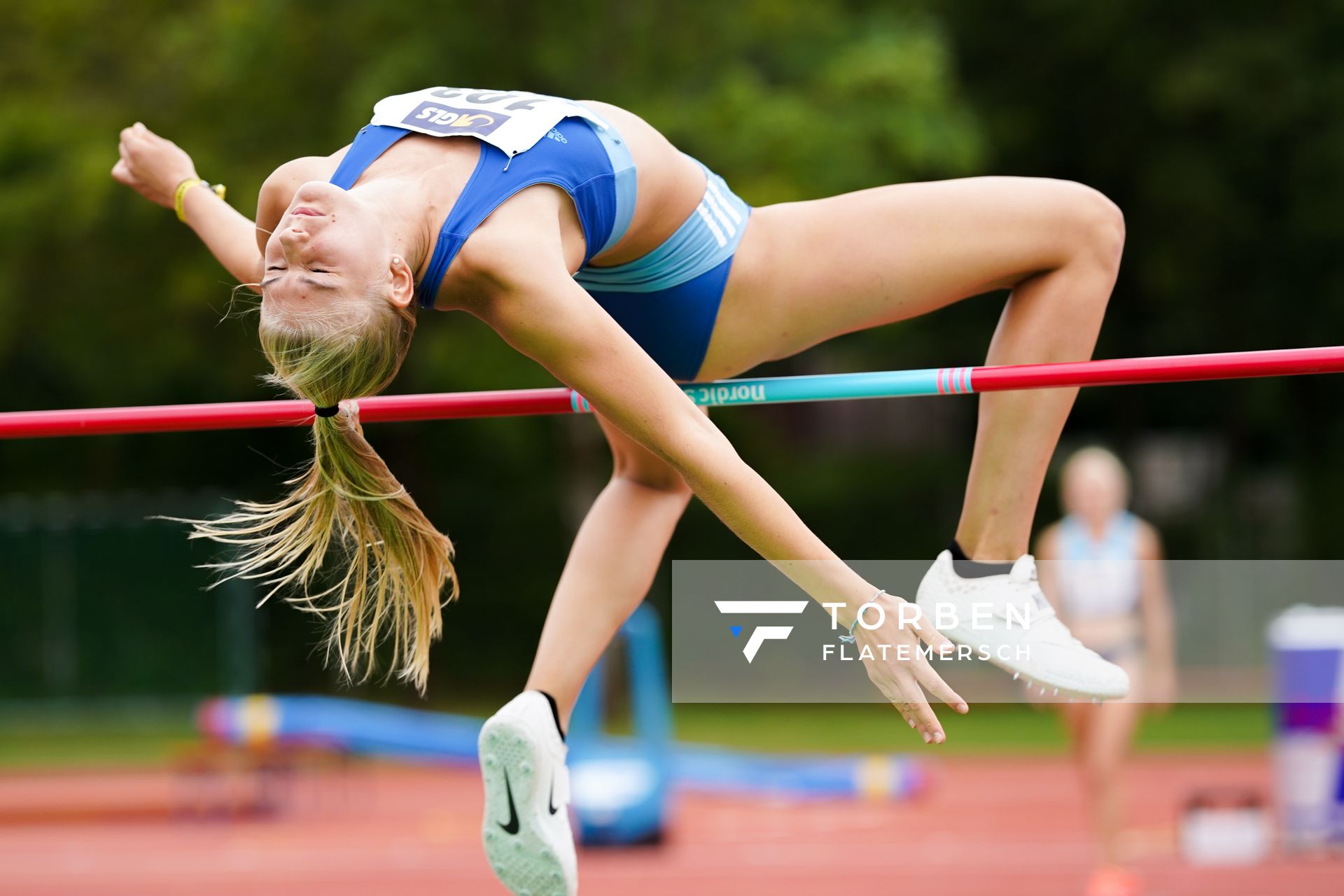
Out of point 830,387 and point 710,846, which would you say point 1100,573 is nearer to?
point 710,846

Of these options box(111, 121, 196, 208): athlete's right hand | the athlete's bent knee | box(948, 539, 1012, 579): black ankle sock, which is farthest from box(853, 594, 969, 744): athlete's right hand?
box(111, 121, 196, 208): athlete's right hand

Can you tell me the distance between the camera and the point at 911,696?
101 inches

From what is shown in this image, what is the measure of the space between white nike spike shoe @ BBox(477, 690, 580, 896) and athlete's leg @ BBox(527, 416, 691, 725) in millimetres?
102

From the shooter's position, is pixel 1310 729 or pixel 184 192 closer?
pixel 184 192

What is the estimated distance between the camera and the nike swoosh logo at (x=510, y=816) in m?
3.18

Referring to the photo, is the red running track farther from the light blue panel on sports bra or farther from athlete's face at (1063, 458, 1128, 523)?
athlete's face at (1063, 458, 1128, 523)

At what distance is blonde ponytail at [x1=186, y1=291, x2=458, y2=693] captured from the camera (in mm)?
2648

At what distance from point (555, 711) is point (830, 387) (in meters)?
0.88

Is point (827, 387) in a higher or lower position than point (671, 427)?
higher

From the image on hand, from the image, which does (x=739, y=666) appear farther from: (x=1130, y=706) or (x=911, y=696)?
(x=911, y=696)

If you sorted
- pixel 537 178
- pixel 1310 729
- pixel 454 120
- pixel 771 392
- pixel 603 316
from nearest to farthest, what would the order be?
pixel 603 316 < pixel 537 178 < pixel 454 120 < pixel 771 392 < pixel 1310 729

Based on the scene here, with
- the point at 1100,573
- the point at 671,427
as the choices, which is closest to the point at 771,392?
the point at 671,427

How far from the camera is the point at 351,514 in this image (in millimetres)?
3111

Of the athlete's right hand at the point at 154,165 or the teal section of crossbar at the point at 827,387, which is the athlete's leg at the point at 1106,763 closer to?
the teal section of crossbar at the point at 827,387
